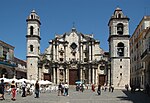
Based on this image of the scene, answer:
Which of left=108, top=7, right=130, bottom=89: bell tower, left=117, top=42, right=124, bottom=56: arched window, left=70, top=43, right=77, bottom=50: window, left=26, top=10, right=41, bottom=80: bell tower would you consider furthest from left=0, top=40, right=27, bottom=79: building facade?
left=117, top=42, right=124, bottom=56: arched window

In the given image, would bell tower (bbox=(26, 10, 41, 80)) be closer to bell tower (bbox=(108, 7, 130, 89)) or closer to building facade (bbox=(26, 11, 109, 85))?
building facade (bbox=(26, 11, 109, 85))

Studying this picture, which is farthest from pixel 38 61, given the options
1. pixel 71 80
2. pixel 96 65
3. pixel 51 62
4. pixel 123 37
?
pixel 123 37

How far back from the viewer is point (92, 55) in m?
49.0

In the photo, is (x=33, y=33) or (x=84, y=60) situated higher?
(x=33, y=33)

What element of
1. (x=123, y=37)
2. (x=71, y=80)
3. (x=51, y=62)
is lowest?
(x=71, y=80)

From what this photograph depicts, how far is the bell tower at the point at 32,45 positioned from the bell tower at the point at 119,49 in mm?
12350

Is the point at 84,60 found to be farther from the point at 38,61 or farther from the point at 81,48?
the point at 38,61

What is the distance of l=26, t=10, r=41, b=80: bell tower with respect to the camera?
151 ft

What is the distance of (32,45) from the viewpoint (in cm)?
4691

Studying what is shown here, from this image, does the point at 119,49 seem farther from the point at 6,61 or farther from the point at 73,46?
the point at 6,61

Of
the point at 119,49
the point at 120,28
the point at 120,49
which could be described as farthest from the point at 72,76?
the point at 120,28

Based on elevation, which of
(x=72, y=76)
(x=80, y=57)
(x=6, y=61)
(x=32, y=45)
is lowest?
(x=72, y=76)

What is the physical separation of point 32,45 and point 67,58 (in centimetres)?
699

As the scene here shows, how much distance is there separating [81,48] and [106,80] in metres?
7.25
